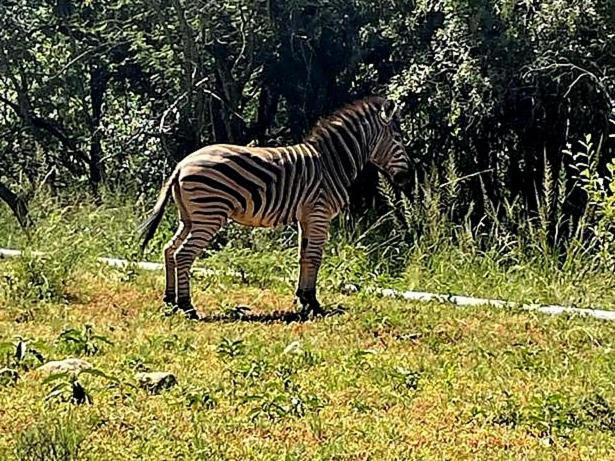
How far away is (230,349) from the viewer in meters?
6.83

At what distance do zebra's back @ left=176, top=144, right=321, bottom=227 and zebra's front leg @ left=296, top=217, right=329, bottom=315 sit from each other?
169 mm

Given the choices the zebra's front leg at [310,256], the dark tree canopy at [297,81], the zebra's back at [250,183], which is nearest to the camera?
the zebra's back at [250,183]

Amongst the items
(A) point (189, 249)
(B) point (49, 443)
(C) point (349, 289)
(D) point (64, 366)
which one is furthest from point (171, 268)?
(B) point (49, 443)

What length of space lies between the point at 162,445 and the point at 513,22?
8703mm

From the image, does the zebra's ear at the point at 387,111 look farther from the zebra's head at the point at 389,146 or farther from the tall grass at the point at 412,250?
the tall grass at the point at 412,250

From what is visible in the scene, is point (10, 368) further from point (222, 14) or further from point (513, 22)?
point (222, 14)

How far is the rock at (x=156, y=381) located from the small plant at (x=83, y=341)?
3.18 feet

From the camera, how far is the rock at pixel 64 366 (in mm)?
5953

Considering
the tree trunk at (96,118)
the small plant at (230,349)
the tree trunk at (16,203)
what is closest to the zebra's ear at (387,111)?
the small plant at (230,349)

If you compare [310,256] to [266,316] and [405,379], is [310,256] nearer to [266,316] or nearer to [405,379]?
[266,316]

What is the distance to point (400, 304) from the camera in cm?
915

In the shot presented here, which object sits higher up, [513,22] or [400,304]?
[513,22]

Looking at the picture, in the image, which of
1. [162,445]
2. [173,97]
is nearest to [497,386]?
[162,445]

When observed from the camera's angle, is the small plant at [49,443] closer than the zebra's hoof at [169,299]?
Yes
